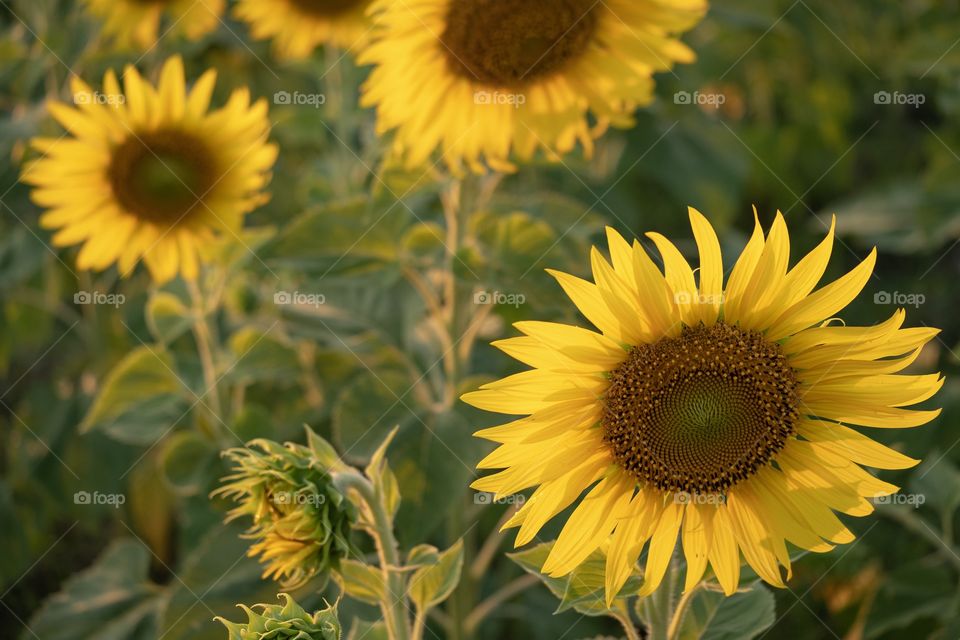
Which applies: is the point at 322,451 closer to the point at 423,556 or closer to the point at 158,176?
the point at 423,556

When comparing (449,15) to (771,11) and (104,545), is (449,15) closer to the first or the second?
(771,11)

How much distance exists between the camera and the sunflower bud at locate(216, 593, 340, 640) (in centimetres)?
106

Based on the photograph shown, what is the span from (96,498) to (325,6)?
1320mm

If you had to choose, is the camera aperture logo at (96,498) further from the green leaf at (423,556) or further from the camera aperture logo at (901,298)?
the camera aperture logo at (901,298)

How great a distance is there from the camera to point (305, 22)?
2576 millimetres

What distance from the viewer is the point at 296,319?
7.07 feet

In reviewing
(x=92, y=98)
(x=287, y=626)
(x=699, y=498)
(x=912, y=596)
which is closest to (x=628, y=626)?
(x=699, y=498)

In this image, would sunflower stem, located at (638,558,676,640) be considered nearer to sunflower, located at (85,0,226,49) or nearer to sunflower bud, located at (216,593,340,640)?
sunflower bud, located at (216,593,340,640)

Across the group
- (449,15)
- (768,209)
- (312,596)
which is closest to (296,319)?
(312,596)

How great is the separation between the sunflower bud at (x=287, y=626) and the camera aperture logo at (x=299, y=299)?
108 cm

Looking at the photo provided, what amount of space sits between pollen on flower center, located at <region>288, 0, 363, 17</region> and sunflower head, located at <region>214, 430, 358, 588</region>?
1565 millimetres

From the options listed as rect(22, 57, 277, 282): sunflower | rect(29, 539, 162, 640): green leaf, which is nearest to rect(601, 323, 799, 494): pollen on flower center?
rect(22, 57, 277, 282): sunflower

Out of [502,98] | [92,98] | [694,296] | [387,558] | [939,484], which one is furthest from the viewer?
[92,98]

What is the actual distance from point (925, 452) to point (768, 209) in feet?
5.26
